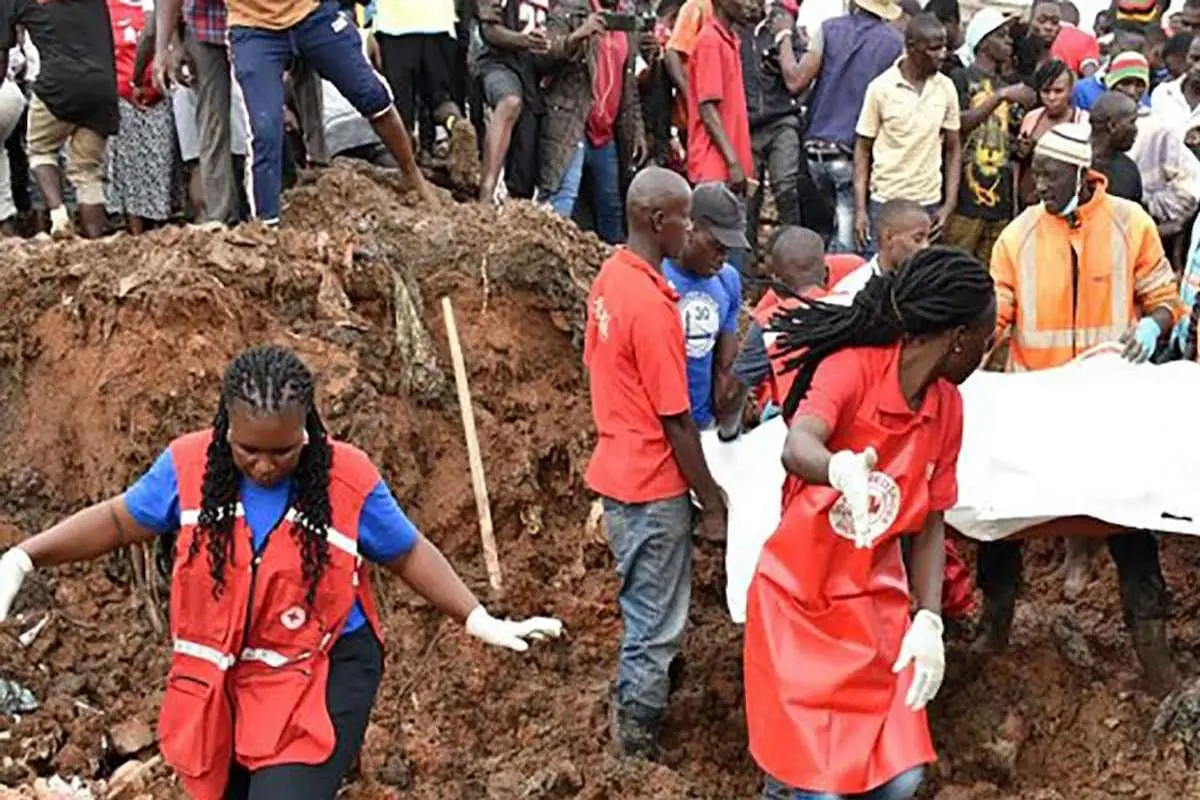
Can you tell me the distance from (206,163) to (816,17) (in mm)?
5039

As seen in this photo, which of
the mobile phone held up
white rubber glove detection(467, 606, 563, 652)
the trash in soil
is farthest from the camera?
the mobile phone held up

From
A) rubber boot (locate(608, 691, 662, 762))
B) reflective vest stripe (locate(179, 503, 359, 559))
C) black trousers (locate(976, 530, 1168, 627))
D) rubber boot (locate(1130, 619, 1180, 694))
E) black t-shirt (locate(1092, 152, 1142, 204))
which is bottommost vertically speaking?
rubber boot (locate(608, 691, 662, 762))

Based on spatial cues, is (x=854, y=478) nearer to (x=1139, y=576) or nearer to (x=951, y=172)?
(x=1139, y=576)

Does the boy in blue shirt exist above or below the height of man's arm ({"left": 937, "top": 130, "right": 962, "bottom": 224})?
above

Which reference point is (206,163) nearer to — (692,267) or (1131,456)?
(692,267)

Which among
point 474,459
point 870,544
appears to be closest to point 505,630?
point 870,544

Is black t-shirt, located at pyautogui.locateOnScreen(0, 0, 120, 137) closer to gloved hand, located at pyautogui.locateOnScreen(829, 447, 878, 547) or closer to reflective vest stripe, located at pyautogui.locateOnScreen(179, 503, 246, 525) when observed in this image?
reflective vest stripe, located at pyautogui.locateOnScreen(179, 503, 246, 525)

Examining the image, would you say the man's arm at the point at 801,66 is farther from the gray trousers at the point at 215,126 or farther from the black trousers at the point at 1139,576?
the black trousers at the point at 1139,576

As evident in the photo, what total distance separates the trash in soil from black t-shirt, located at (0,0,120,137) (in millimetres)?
2935

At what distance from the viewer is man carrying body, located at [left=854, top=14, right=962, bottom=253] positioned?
8188mm

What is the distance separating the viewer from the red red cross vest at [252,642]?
3.59m

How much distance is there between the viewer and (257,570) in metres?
3.58

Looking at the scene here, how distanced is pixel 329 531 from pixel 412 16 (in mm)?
5148

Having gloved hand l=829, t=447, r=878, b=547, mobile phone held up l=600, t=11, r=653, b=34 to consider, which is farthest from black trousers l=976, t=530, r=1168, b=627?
mobile phone held up l=600, t=11, r=653, b=34
